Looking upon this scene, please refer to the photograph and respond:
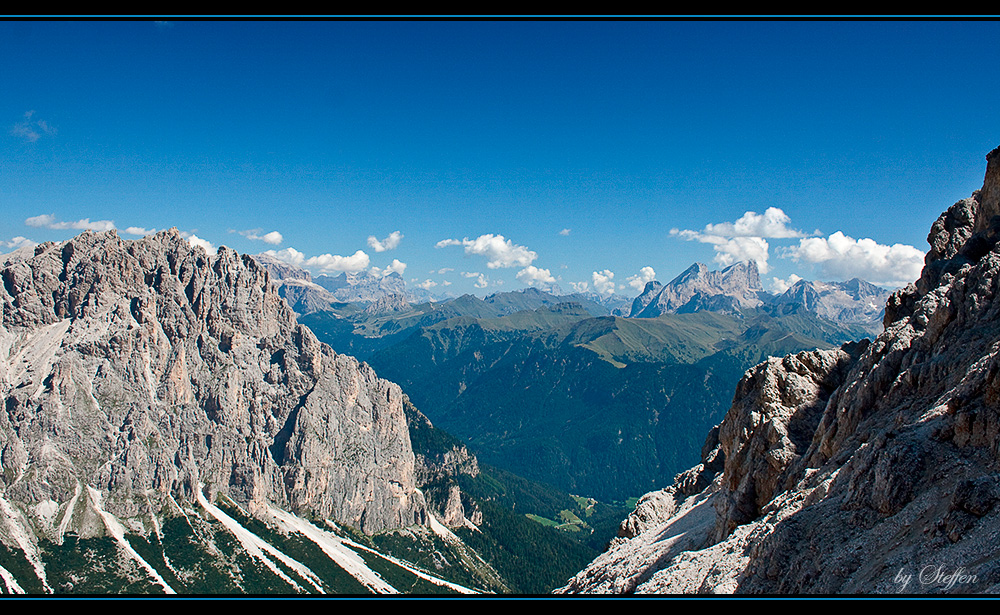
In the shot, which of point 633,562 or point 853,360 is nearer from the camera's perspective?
point 633,562
